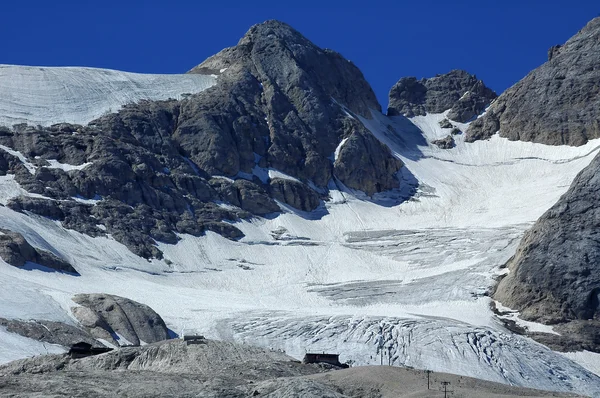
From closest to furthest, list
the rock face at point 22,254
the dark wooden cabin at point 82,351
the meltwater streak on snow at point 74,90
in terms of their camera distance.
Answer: the dark wooden cabin at point 82,351 → the rock face at point 22,254 → the meltwater streak on snow at point 74,90

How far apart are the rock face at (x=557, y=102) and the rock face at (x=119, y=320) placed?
8893 centimetres

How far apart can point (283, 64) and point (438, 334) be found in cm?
9006

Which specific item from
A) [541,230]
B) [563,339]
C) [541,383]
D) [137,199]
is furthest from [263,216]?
[541,383]

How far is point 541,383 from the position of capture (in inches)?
3708

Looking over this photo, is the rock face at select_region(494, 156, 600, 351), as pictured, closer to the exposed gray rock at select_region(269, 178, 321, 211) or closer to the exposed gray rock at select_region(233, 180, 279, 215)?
the exposed gray rock at select_region(233, 180, 279, 215)

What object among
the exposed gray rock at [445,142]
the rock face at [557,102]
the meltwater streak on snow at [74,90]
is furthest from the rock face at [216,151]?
the rock face at [557,102]

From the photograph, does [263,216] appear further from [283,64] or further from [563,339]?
[563,339]

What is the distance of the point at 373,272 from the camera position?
134 m

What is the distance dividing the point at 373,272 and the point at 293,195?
96.6 feet

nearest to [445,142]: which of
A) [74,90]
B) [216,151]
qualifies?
[216,151]

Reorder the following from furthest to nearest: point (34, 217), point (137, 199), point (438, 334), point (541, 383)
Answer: point (137, 199)
point (34, 217)
point (438, 334)
point (541, 383)

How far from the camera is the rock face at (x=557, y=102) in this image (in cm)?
17562

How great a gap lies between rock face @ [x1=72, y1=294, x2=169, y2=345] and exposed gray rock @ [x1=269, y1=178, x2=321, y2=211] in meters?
55.8

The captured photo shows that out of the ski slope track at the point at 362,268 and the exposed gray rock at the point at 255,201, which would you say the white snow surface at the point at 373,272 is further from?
the exposed gray rock at the point at 255,201
